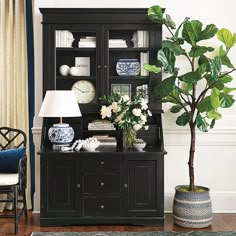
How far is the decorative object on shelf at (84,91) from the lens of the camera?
5.17 metres

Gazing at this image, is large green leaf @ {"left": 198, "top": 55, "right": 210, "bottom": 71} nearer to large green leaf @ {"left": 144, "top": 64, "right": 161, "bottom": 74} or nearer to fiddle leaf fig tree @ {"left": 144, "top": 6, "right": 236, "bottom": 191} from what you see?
fiddle leaf fig tree @ {"left": 144, "top": 6, "right": 236, "bottom": 191}

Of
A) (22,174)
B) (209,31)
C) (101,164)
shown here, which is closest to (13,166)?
(22,174)

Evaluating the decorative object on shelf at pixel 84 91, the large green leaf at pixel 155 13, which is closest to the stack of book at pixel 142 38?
the large green leaf at pixel 155 13

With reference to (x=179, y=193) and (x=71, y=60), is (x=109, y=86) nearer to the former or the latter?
(x=71, y=60)

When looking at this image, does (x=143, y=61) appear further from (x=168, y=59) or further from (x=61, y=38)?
(x=61, y=38)

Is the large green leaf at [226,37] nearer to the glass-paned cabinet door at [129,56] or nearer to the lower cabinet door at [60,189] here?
the glass-paned cabinet door at [129,56]

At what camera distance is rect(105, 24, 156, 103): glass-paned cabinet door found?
5074 mm

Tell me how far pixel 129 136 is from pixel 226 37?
1.40 metres

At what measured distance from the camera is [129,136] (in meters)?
5.02

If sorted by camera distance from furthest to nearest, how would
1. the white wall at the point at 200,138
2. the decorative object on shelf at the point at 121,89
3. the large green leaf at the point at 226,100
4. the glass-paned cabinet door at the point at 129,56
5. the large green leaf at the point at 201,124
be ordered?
the white wall at the point at 200,138 < the decorative object on shelf at the point at 121,89 < the glass-paned cabinet door at the point at 129,56 < the large green leaf at the point at 201,124 < the large green leaf at the point at 226,100

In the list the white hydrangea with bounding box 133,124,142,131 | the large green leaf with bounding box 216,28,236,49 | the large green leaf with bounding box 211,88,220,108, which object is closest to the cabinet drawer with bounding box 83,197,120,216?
the white hydrangea with bounding box 133,124,142,131

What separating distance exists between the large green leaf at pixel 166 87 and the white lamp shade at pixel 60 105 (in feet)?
2.67

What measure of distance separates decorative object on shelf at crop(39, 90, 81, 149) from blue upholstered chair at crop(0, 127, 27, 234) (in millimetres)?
406

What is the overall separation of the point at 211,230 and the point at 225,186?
2.73 feet
